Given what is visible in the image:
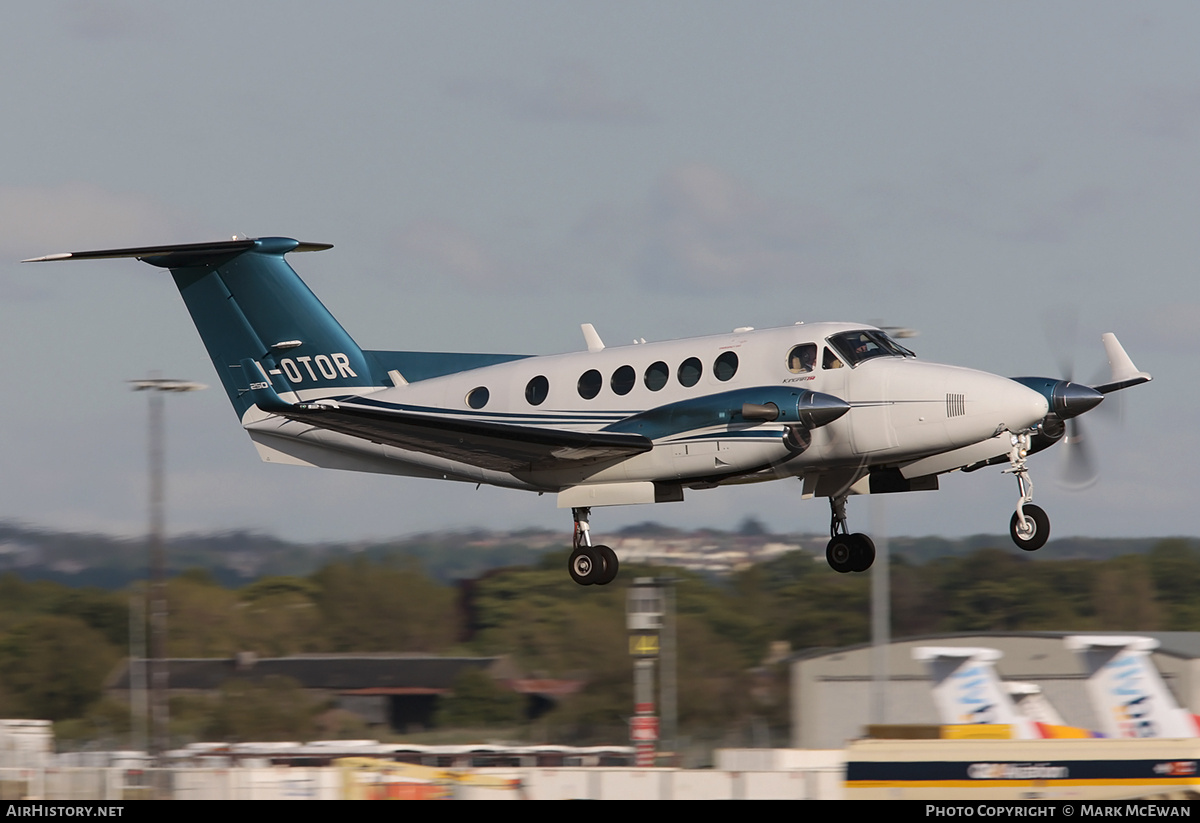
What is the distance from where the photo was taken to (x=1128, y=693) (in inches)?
1053

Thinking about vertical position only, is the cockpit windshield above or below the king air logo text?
below

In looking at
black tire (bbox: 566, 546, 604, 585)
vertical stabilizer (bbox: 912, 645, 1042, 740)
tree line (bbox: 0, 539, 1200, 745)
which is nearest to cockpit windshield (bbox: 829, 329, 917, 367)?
black tire (bbox: 566, 546, 604, 585)

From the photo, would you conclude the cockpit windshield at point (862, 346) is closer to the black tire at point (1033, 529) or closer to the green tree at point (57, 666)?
the black tire at point (1033, 529)

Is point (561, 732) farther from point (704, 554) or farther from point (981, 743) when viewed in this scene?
point (981, 743)

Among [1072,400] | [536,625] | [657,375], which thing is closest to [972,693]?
[1072,400]

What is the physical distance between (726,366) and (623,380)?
1.50m

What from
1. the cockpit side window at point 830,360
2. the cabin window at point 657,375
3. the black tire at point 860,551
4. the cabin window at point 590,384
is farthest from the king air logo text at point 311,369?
the black tire at point 860,551

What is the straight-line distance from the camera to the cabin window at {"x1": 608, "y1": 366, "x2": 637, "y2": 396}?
19750mm

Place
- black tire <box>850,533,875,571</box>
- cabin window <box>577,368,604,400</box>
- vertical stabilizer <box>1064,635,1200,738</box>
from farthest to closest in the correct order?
vertical stabilizer <box>1064,635,1200,738</box>, black tire <box>850,533,875,571</box>, cabin window <box>577,368,604,400</box>

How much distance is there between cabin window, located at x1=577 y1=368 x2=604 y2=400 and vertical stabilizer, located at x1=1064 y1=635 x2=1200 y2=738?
1289cm

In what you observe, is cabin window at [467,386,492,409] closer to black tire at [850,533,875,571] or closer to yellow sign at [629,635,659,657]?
black tire at [850,533,875,571]

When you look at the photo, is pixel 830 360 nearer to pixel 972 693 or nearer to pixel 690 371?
pixel 690 371

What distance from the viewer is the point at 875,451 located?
18.8 meters

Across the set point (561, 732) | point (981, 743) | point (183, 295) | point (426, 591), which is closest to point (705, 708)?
point (561, 732)
